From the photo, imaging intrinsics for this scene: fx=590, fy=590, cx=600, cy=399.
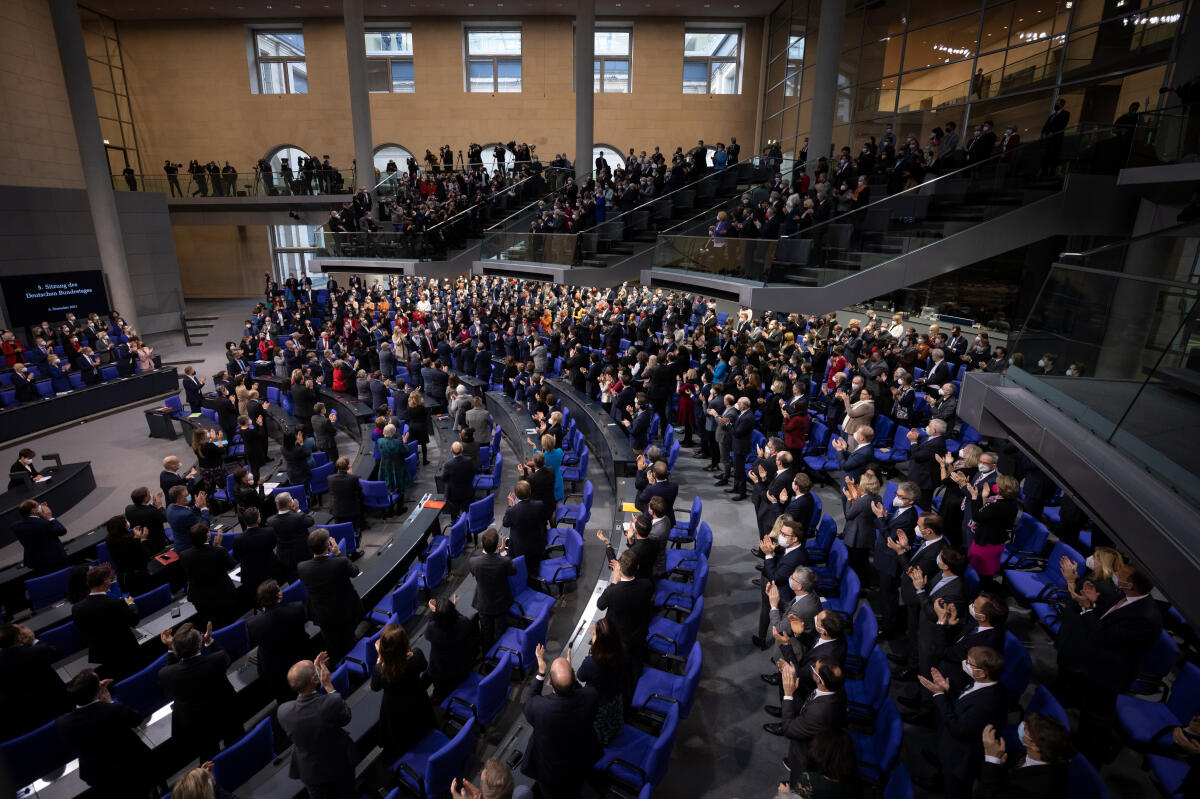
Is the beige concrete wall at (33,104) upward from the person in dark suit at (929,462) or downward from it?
upward

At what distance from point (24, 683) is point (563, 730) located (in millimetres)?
4115

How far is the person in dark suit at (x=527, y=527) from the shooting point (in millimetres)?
6047

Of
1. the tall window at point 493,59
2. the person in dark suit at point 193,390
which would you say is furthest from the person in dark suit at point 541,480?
the tall window at point 493,59

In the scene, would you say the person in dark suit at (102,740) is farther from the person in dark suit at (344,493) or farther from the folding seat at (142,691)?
the person in dark suit at (344,493)

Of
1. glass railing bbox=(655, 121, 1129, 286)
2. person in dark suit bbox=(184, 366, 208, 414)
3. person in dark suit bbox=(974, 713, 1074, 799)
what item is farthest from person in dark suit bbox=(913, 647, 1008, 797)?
person in dark suit bbox=(184, 366, 208, 414)

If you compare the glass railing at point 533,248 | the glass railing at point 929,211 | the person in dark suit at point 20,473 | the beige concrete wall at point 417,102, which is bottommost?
the person in dark suit at point 20,473

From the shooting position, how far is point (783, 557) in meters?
5.16

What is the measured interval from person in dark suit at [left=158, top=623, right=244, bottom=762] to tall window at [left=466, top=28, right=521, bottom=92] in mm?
30129

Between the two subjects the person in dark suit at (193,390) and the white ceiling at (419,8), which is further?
the white ceiling at (419,8)

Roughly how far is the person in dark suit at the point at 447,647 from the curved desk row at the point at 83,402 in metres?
14.1

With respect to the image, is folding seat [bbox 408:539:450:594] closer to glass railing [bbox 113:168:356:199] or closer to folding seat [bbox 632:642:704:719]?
folding seat [bbox 632:642:704:719]

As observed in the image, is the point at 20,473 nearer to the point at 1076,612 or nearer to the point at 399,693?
the point at 399,693

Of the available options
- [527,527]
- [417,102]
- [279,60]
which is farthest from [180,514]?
[279,60]

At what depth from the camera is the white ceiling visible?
25.3m
